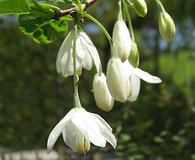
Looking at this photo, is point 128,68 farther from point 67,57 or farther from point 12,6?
point 12,6

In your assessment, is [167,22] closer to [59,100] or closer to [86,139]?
[86,139]

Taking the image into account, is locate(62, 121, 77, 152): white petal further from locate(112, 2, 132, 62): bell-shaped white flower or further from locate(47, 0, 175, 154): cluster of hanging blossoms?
locate(112, 2, 132, 62): bell-shaped white flower

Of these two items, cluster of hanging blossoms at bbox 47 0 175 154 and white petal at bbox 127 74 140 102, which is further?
white petal at bbox 127 74 140 102

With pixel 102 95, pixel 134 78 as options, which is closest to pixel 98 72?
pixel 102 95

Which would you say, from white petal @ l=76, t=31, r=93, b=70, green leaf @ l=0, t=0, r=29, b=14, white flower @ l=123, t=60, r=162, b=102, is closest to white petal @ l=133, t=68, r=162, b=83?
white flower @ l=123, t=60, r=162, b=102

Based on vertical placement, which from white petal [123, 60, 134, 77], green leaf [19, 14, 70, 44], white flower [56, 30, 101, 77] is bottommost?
white petal [123, 60, 134, 77]

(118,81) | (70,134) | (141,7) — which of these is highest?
(141,7)

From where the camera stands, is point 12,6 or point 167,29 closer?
point 12,6
